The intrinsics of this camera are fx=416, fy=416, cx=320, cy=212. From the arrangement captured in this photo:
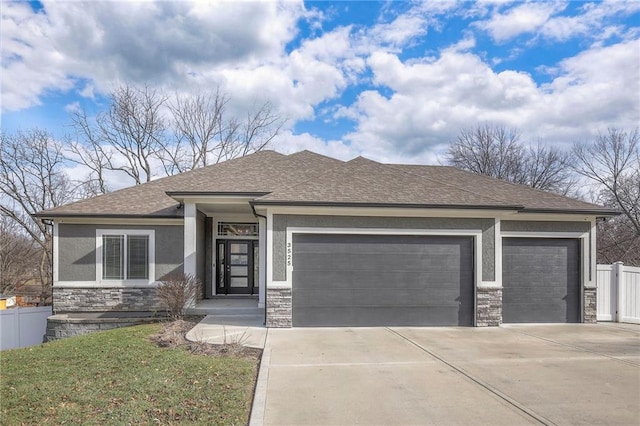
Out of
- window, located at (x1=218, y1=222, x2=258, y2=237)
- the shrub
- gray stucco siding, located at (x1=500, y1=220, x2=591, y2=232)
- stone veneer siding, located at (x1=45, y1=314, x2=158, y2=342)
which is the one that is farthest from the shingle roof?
stone veneer siding, located at (x1=45, y1=314, x2=158, y2=342)

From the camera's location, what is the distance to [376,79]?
17.2 metres

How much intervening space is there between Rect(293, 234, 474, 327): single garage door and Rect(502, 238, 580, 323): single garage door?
144 cm

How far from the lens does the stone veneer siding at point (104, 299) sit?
12312 millimetres

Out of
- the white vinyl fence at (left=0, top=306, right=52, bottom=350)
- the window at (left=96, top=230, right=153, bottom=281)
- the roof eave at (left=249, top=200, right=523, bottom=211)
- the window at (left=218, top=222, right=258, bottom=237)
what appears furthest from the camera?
the window at (left=218, top=222, right=258, bottom=237)

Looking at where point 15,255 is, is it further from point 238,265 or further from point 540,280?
point 540,280

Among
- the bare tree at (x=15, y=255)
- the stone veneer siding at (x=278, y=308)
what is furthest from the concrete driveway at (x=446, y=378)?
the bare tree at (x=15, y=255)

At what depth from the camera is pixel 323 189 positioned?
34.0 feet

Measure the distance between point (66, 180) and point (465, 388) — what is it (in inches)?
1144

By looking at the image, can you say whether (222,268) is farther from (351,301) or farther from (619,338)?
(619,338)

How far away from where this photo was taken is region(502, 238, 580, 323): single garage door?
36.4 feet

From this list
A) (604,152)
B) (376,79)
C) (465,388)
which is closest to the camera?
(465,388)

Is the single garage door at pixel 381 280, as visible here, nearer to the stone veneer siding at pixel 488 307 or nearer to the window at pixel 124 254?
the stone veneer siding at pixel 488 307

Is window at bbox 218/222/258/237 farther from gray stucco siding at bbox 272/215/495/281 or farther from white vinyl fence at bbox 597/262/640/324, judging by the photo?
white vinyl fence at bbox 597/262/640/324

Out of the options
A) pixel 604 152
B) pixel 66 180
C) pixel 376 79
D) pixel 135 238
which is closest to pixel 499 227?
pixel 376 79
